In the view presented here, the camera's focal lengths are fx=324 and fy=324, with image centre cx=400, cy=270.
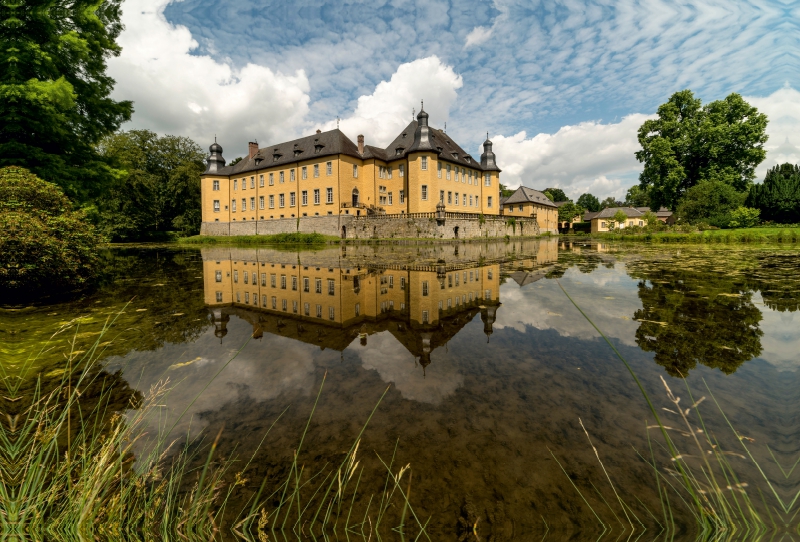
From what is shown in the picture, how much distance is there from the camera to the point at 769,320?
529 centimetres

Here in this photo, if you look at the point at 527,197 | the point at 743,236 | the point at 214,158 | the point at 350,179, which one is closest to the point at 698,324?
the point at 743,236

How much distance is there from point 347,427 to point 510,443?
1312mm

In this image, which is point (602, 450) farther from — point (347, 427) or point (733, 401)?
point (347, 427)

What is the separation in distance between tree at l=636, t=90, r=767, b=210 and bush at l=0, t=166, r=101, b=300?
4816 cm

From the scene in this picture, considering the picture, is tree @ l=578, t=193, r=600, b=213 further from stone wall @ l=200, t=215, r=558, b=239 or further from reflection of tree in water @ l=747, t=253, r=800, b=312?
reflection of tree in water @ l=747, t=253, r=800, b=312

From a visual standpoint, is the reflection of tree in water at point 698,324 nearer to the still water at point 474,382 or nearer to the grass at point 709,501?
the still water at point 474,382

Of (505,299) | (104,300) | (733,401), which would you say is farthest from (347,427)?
(104,300)

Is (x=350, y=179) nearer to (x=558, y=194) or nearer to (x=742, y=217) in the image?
(x=742, y=217)

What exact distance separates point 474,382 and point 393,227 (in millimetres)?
31896

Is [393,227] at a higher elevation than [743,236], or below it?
higher

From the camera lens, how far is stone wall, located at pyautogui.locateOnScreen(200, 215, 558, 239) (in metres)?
33.3

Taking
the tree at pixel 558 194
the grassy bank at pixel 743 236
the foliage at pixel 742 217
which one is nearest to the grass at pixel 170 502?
the grassy bank at pixel 743 236

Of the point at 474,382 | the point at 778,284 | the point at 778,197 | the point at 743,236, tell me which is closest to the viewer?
the point at 474,382

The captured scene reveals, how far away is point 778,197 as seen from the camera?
114 feet
